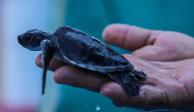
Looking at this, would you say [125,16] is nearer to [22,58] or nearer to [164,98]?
[22,58]

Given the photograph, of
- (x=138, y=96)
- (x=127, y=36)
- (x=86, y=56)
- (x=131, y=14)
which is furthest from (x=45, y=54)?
(x=131, y=14)

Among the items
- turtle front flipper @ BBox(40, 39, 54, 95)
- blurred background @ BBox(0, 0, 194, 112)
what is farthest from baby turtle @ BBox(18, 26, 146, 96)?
blurred background @ BBox(0, 0, 194, 112)

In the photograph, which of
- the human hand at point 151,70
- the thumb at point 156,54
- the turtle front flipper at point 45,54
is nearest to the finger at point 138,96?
the human hand at point 151,70

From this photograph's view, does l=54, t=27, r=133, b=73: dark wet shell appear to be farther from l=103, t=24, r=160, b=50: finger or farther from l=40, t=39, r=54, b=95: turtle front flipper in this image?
l=103, t=24, r=160, b=50: finger

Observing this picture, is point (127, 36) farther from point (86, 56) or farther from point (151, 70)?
point (86, 56)

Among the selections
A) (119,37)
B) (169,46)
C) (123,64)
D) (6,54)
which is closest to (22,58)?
(6,54)
